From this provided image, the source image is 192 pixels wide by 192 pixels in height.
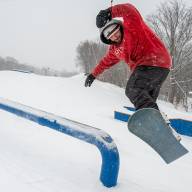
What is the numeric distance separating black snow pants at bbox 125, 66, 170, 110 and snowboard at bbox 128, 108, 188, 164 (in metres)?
0.19

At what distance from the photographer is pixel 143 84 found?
8.59 ft

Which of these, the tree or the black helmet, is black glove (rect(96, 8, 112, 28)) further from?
the tree

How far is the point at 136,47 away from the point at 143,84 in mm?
431

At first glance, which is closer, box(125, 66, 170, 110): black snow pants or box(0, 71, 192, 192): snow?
box(0, 71, 192, 192): snow

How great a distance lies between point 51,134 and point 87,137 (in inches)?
63.4

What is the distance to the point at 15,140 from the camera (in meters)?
3.30

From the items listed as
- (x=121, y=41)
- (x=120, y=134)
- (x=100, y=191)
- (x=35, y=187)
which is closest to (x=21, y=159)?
(x=35, y=187)

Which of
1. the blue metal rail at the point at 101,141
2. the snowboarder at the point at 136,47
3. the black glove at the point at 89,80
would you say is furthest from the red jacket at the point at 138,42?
the blue metal rail at the point at 101,141

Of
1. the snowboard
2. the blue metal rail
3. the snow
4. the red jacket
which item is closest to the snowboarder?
the red jacket

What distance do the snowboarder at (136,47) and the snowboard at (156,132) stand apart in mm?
270

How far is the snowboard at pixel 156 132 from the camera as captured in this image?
230 cm

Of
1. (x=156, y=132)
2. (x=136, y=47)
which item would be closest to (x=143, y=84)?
(x=136, y=47)

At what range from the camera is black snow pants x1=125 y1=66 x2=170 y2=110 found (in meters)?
2.51

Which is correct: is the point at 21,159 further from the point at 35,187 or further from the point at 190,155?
the point at 190,155
